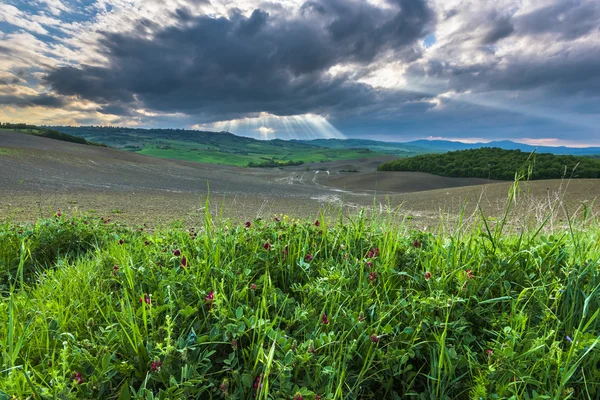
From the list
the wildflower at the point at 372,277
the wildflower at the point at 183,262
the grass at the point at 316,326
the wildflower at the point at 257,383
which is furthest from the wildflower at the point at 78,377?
the wildflower at the point at 372,277

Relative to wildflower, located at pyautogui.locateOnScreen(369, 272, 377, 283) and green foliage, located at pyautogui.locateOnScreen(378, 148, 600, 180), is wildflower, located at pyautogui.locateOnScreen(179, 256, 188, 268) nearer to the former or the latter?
wildflower, located at pyautogui.locateOnScreen(369, 272, 377, 283)

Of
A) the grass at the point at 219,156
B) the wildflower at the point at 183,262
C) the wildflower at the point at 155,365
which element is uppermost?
the grass at the point at 219,156

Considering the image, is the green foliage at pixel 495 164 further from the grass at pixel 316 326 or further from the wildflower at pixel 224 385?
the wildflower at pixel 224 385

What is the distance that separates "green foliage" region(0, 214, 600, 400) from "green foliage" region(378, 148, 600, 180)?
43.4 meters

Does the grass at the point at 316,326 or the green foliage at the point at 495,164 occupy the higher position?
the green foliage at the point at 495,164

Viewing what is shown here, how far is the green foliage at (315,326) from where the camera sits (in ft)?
6.11

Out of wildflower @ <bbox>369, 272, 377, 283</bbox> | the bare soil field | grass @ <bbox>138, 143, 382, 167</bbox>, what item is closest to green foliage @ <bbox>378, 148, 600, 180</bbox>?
the bare soil field

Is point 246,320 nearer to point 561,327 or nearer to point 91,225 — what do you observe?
point 561,327

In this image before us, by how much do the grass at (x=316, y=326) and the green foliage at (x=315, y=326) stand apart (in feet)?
0.05

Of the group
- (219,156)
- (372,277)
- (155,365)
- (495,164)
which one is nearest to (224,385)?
(155,365)

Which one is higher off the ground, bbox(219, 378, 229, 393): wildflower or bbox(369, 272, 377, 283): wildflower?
bbox(369, 272, 377, 283): wildflower

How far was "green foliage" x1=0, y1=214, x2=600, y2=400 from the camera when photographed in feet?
6.11

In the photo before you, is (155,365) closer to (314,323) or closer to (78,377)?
(78,377)

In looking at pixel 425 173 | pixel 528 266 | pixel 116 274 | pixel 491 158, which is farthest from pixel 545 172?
pixel 116 274
